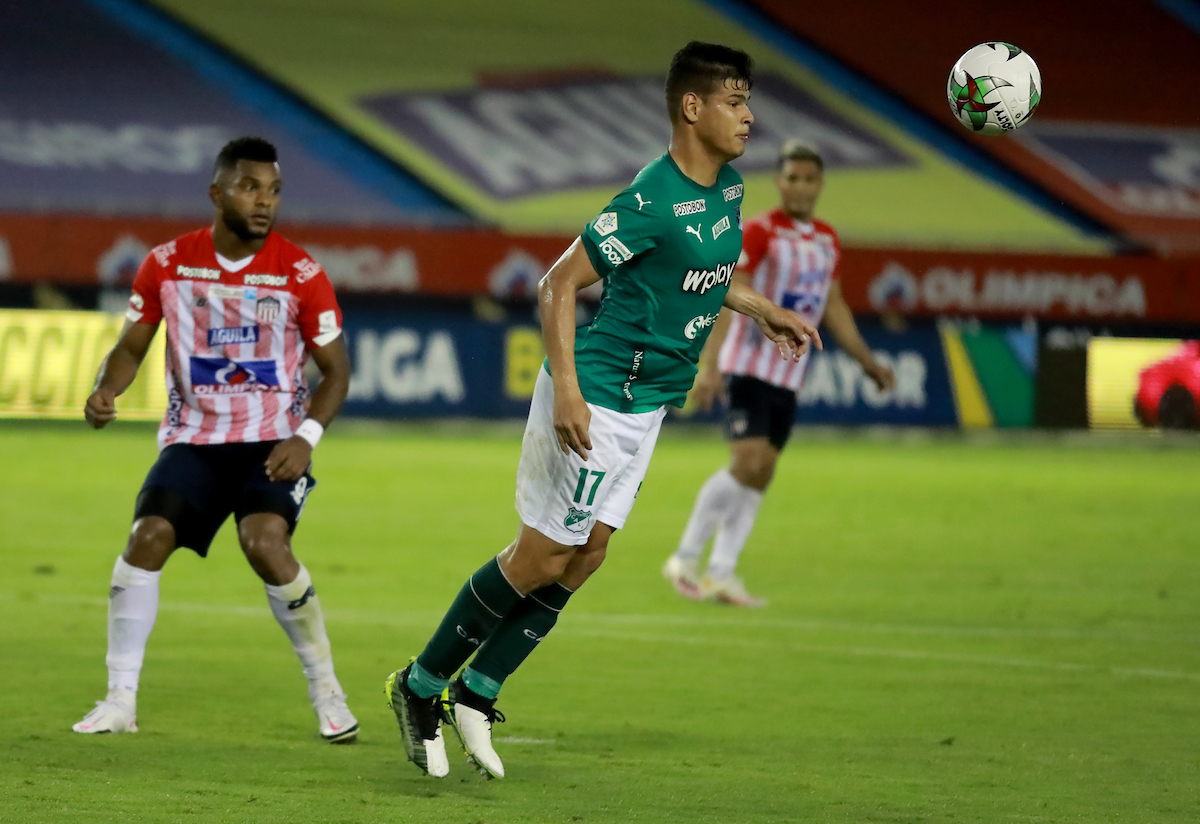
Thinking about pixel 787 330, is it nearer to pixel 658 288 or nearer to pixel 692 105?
pixel 658 288

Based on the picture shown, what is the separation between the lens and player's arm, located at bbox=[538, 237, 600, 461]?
4.58 meters

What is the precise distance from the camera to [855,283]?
20.6m

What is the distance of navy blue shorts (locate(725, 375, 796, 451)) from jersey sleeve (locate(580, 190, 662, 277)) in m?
4.21

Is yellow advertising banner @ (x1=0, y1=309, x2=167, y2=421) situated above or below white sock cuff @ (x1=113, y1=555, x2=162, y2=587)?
below

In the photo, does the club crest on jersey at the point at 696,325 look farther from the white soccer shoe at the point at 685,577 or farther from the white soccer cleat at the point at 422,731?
the white soccer shoe at the point at 685,577

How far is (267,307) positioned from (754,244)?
12.2ft

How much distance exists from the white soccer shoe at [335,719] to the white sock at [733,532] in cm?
363

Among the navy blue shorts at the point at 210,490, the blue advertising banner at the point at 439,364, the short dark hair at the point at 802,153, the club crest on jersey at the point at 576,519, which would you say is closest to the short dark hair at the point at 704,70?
the club crest on jersey at the point at 576,519

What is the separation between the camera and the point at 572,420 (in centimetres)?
456

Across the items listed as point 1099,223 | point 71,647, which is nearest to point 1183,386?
point 1099,223

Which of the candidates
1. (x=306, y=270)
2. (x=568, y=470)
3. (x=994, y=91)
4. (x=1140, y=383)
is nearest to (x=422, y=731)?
(x=568, y=470)

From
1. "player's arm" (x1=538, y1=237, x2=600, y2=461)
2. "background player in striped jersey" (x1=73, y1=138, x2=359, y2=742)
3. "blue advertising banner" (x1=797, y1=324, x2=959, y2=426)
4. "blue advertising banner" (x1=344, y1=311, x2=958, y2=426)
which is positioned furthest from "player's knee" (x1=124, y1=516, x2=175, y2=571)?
"blue advertising banner" (x1=797, y1=324, x2=959, y2=426)

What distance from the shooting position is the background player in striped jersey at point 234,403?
5.48 m

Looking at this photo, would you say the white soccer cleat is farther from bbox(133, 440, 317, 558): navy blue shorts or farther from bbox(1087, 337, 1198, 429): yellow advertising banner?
bbox(1087, 337, 1198, 429): yellow advertising banner
